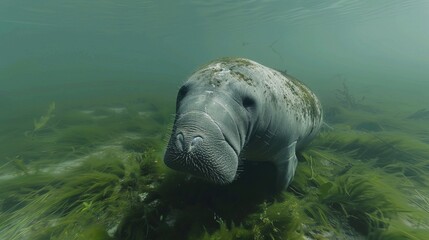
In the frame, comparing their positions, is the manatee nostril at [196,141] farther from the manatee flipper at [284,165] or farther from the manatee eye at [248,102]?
the manatee flipper at [284,165]

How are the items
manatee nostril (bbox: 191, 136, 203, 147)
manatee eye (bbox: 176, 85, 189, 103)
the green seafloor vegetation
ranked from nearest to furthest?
manatee nostril (bbox: 191, 136, 203, 147)
manatee eye (bbox: 176, 85, 189, 103)
the green seafloor vegetation

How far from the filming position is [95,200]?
4094 mm

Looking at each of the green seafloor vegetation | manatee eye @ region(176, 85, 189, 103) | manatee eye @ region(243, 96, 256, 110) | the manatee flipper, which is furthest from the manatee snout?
the manatee flipper

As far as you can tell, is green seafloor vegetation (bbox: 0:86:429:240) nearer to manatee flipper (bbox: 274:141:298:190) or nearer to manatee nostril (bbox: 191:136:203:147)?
manatee flipper (bbox: 274:141:298:190)

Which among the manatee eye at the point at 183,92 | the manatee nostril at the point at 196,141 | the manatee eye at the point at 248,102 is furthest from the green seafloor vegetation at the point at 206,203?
the manatee nostril at the point at 196,141

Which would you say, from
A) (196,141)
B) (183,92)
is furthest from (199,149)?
(183,92)

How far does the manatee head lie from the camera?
7.98 ft

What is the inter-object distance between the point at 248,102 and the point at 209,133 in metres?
0.76

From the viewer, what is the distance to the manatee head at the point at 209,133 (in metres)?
2.43

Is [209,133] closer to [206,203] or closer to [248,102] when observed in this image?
[248,102]

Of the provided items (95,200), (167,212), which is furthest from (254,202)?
(95,200)

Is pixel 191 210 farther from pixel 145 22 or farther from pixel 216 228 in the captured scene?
pixel 145 22

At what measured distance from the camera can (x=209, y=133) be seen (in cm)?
248

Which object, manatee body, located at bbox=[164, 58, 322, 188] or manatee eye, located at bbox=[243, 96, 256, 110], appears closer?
manatee body, located at bbox=[164, 58, 322, 188]
